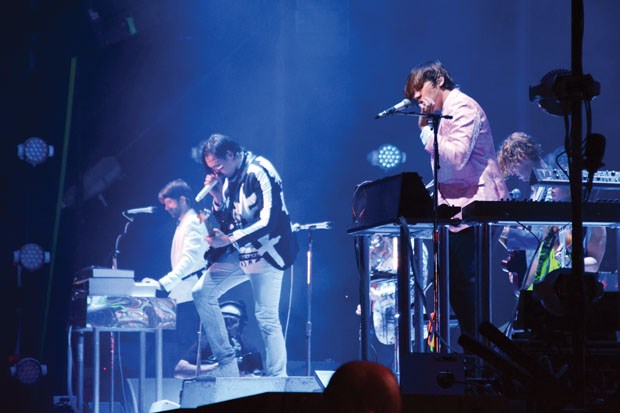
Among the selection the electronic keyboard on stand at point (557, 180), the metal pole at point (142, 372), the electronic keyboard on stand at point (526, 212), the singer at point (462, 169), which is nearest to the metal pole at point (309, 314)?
the metal pole at point (142, 372)

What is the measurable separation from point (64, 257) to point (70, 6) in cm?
226

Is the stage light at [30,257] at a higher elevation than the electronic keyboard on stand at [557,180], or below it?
below

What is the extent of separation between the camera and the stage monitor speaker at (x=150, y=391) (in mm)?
7517

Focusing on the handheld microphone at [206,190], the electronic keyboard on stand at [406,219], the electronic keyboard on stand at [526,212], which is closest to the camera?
the electronic keyboard on stand at [526,212]

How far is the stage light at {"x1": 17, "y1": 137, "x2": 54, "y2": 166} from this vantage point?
750 cm

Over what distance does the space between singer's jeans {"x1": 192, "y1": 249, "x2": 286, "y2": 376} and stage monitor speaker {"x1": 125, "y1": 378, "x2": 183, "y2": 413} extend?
0.63m

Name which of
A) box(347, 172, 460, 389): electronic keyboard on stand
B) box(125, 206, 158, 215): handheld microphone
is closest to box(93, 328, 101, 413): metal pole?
box(125, 206, 158, 215): handheld microphone

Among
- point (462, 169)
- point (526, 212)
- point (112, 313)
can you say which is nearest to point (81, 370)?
point (112, 313)

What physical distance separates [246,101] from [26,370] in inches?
131

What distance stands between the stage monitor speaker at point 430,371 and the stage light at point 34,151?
4876 millimetres

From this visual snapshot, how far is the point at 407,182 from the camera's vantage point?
418cm

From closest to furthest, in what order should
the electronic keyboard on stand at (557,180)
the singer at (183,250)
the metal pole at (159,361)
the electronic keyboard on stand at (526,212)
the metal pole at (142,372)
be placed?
the electronic keyboard on stand at (526,212), the electronic keyboard on stand at (557,180), the metal pole at (142,372), the metal pole at (159,361), the singer at (183,250)

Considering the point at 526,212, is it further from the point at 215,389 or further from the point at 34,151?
the point at 34,151

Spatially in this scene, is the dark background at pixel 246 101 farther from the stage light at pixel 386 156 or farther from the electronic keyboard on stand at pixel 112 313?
the electronic keyboard on stand at pixel 112 313
